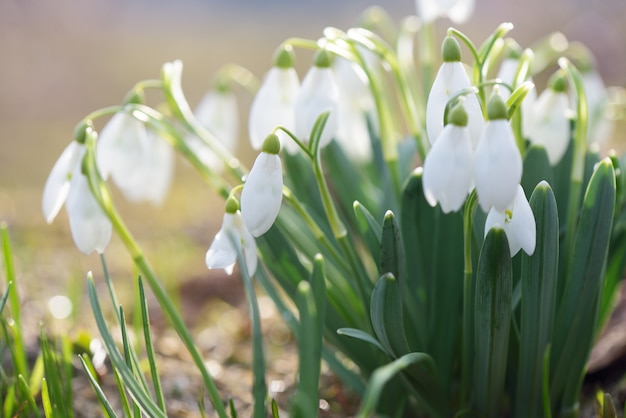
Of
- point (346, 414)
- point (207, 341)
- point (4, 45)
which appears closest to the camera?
point (346, 414)

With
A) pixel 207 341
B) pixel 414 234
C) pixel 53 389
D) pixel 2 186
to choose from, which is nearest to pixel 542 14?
pixel 2 186

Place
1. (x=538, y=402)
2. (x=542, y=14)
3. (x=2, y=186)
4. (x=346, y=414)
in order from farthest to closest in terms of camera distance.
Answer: (x=542, y=14), (x=2, y=186), (x=346, y=414), (x=538, y=402)

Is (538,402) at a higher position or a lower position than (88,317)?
higher

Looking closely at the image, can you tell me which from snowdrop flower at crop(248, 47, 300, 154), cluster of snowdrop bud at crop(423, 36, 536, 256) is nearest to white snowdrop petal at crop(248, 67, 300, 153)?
snowdrop flower at crop(248, 47, 300, 154)

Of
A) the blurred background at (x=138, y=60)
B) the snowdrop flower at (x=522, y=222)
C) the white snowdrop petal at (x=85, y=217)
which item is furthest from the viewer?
the blurred background at (x=138, y=60)

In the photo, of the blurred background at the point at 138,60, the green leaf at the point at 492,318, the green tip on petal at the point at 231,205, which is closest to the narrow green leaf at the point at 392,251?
the green leaf at the point at 492,318

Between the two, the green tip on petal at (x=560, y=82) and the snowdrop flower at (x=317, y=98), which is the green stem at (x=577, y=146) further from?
the snowdrop flower at (x=317, y=98)

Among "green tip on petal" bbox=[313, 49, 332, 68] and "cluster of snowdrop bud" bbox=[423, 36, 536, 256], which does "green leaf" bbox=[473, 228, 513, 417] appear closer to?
"cluster of snowdrop bud" bbox=[423, 36, 536, 256]

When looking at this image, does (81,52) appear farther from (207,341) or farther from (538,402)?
(538,402)
